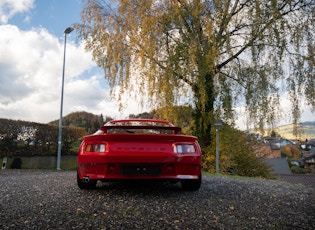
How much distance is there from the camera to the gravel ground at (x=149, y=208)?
131 inches

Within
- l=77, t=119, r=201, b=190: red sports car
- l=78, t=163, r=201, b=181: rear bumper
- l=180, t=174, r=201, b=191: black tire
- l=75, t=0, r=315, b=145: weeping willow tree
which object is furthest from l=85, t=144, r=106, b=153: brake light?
l=75, t=0, r=315, b=145: weeping willow tree

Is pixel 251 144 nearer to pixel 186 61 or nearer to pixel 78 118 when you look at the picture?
pixel 186 61

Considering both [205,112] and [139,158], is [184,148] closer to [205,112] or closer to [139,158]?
[139,158]

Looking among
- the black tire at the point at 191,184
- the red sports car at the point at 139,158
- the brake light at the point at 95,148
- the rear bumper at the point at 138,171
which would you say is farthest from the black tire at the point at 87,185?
the black tire at the point at 191,184

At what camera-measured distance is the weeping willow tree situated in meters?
10.7

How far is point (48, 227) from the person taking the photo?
314 centimetres

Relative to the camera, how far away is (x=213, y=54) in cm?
1016

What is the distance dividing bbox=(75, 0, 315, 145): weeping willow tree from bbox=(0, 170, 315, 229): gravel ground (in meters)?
5.89

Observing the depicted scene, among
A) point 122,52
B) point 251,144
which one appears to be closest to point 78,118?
point 122,52

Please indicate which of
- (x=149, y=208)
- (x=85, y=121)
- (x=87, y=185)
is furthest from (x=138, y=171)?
(x=85, y=121)

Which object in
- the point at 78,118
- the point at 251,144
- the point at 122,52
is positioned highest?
the point at 122,52

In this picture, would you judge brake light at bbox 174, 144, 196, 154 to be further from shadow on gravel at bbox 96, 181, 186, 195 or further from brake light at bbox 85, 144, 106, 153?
brake light at bbox 85, 144, 106, 153

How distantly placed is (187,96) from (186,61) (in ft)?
5.39

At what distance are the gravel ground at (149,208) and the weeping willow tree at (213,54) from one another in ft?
19.3
